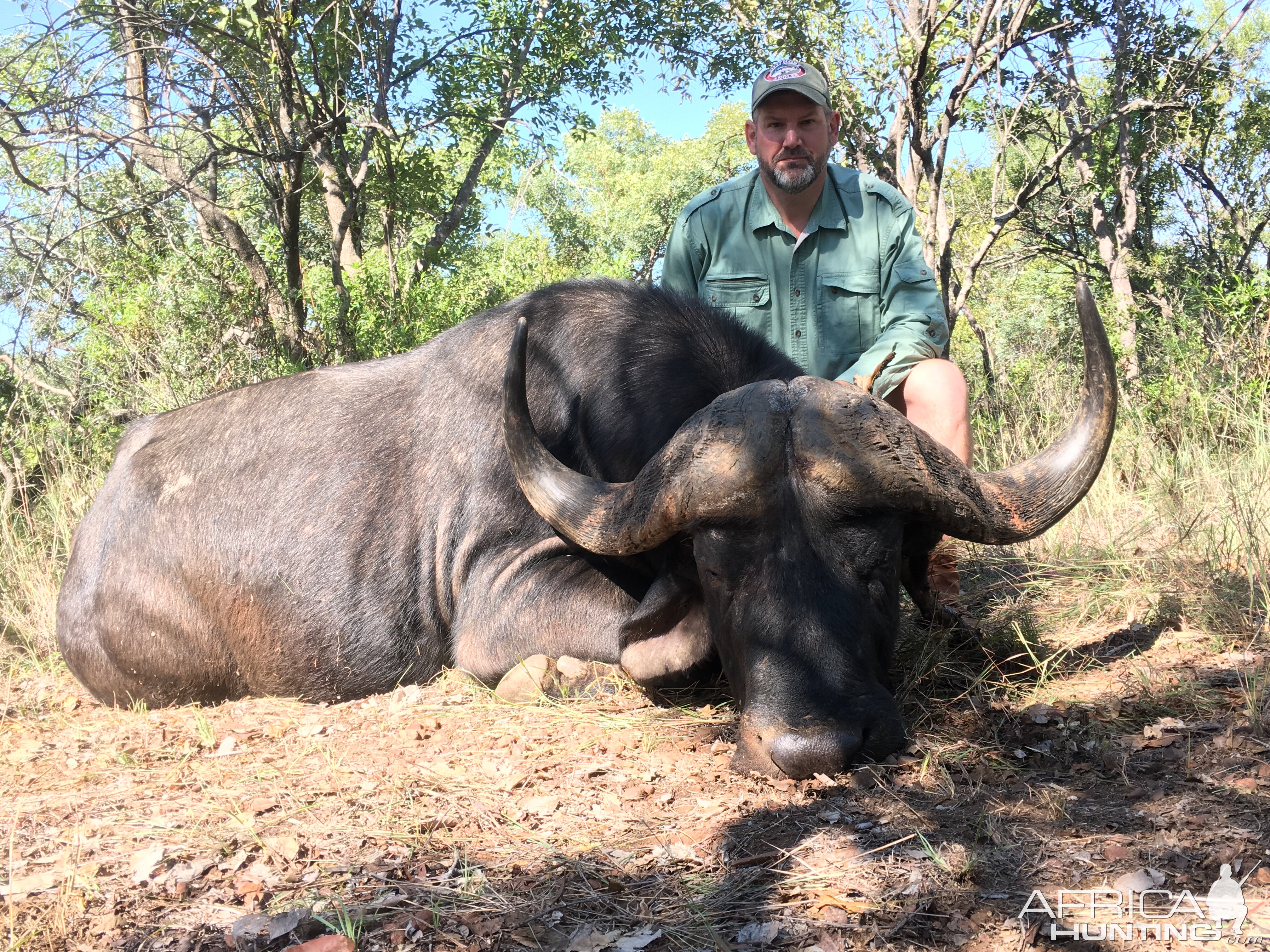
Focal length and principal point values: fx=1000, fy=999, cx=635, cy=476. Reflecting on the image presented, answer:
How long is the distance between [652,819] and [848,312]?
11.4ft

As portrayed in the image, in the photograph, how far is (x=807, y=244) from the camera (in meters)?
5.62

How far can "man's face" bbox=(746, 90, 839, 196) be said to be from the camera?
217 inches

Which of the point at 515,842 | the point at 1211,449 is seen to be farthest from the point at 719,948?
the point at 1211,449

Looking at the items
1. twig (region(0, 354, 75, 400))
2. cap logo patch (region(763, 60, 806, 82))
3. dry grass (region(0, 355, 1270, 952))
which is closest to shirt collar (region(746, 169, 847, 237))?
cap logo patch (region(763, 60, 806, 82))

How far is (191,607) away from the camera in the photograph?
5.06 metres

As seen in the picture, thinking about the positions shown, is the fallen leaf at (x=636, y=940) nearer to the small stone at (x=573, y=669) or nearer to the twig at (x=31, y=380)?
the small stone at (x=573, y=669)

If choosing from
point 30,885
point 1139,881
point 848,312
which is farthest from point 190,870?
point 848,312

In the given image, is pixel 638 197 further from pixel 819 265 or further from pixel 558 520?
pixel 558 520

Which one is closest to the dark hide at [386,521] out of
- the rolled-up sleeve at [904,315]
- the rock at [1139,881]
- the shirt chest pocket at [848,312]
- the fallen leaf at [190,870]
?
the rolled-up sleeve at [904,315]

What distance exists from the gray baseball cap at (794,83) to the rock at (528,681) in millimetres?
3228

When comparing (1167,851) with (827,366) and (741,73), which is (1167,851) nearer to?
(827,366)

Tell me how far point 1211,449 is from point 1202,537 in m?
2.21

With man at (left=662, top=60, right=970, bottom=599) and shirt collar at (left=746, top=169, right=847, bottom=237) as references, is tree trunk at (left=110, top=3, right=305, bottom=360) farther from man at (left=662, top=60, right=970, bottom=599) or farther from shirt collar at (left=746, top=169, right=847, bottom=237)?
shirt collar at (left=746, top=169, right=847, bottom=237)

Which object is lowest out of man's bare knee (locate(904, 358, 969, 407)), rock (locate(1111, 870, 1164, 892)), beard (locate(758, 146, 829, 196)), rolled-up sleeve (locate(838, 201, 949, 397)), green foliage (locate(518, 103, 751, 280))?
rock (locate(1111, 870, 1164, 892))
